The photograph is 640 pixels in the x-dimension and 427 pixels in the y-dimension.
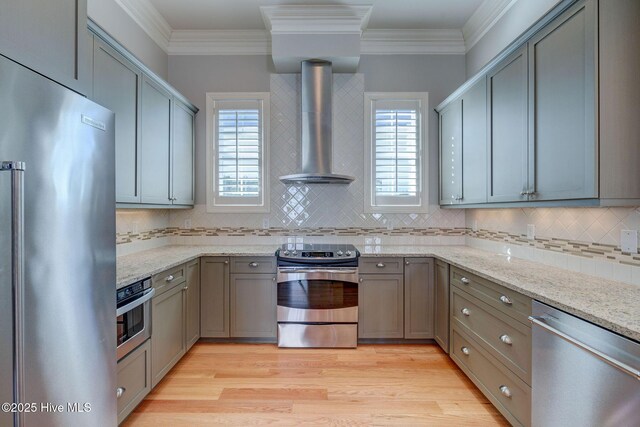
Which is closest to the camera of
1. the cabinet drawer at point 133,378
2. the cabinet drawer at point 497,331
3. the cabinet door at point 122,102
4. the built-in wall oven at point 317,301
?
the cabinet drawer at point 497,331

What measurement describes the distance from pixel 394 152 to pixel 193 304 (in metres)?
2.54

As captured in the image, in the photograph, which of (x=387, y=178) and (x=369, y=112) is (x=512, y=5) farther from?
(x=387, y=178)

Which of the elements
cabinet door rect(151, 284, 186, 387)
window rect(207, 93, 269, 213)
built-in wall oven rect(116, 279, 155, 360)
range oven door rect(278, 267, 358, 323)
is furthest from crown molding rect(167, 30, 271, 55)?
built-in wall oven rect(116, 279, 155, 360)

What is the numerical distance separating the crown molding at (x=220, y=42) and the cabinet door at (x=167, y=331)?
8.35ft

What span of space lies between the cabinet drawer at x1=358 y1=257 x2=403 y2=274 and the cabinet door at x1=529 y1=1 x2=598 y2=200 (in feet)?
4.43

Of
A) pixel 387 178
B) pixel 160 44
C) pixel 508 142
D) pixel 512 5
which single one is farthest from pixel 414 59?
pixel 160 44

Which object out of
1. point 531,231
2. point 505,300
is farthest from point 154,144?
point 531,231

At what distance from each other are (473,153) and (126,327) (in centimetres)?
281

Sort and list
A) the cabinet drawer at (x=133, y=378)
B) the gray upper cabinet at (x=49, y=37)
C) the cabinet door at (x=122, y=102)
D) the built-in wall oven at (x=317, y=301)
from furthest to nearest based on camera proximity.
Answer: the built-in wall oven at (x=317, y=301), the cabinet door at (x=122, y=102), the cabinet drawer at (x=133, y=378), the gray upper cabinet at (x=49, y=37)

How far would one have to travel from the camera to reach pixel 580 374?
135 cm

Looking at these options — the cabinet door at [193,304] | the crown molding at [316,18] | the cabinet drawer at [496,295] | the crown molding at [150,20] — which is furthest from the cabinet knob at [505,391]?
the crown molding at [150,20]

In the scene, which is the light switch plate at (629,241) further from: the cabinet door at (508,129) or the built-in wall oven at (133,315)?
the built-in wall oven at (133,315)

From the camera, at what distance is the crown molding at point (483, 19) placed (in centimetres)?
292

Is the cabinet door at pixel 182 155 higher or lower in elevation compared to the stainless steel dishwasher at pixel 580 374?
higher
